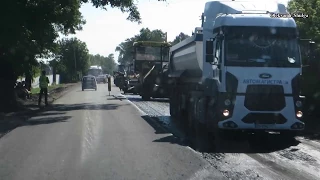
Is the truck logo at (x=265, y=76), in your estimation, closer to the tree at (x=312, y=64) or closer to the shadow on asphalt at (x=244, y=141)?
the shadow on asphalt at (x=244, y=141)

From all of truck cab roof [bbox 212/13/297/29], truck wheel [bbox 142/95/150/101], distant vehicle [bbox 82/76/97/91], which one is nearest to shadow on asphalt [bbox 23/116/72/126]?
truck cab roof [bbox 212/13/297/29]

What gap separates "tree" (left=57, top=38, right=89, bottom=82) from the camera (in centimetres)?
10294

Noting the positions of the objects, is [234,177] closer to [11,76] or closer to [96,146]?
[96,146]

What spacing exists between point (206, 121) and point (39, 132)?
5.65 meters

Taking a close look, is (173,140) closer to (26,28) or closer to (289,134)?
(289,134)

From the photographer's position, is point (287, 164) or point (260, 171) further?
point (287, 164)

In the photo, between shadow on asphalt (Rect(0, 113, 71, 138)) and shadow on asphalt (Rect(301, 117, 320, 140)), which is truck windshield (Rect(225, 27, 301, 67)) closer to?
shadow on asphalt (Rect(301, 117, 320, 140))

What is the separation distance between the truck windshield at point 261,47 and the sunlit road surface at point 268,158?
214 centimetres

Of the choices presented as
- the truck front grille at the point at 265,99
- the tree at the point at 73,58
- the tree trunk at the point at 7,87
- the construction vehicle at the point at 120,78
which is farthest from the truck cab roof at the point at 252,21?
the tree at the point at 73,58

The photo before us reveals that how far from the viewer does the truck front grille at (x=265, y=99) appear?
13805 millimetres

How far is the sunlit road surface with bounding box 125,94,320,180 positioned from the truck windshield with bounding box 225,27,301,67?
214 centimetres

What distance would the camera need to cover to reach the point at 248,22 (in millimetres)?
14156

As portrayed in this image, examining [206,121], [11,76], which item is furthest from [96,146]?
[11,76]

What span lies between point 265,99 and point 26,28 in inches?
609
